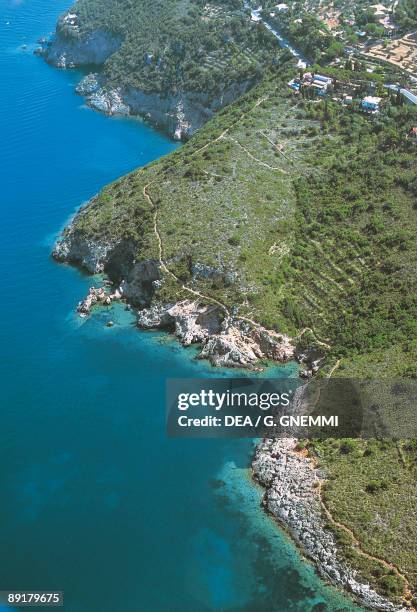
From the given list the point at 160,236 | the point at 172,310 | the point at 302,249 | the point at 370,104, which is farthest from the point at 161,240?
the point at 370,104

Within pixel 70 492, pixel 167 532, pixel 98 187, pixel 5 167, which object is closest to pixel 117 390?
pixel 70 492

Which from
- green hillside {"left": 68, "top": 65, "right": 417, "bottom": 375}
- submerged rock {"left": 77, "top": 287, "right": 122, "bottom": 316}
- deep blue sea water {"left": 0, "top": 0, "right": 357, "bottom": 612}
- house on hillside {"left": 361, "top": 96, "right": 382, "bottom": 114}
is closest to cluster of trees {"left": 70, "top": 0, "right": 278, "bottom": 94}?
green hillside {"left": 68, "top": 65, "right": 417, "bottom": 375}

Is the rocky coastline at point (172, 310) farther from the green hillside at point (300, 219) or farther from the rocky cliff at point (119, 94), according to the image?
the rocky cliff at point (119, 94)

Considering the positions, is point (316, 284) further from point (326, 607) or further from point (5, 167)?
point (5, 167)

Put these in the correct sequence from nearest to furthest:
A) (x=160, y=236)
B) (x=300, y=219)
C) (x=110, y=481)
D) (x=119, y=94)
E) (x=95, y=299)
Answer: (x=110, y=481) → (x=95, y=299) → (x=160, y=236) → (x=300, y=219) → (x=119, y=94)

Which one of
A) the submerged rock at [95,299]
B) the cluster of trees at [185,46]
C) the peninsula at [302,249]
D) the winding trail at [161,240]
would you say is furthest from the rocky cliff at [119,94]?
the submerged rock at [95,299]

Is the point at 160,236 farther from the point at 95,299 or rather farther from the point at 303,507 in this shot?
the point at 303,507

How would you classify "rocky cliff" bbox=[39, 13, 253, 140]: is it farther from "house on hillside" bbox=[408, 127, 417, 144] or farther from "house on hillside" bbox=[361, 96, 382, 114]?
"house on hillside" bbox=[408, 127, 417, 144]
